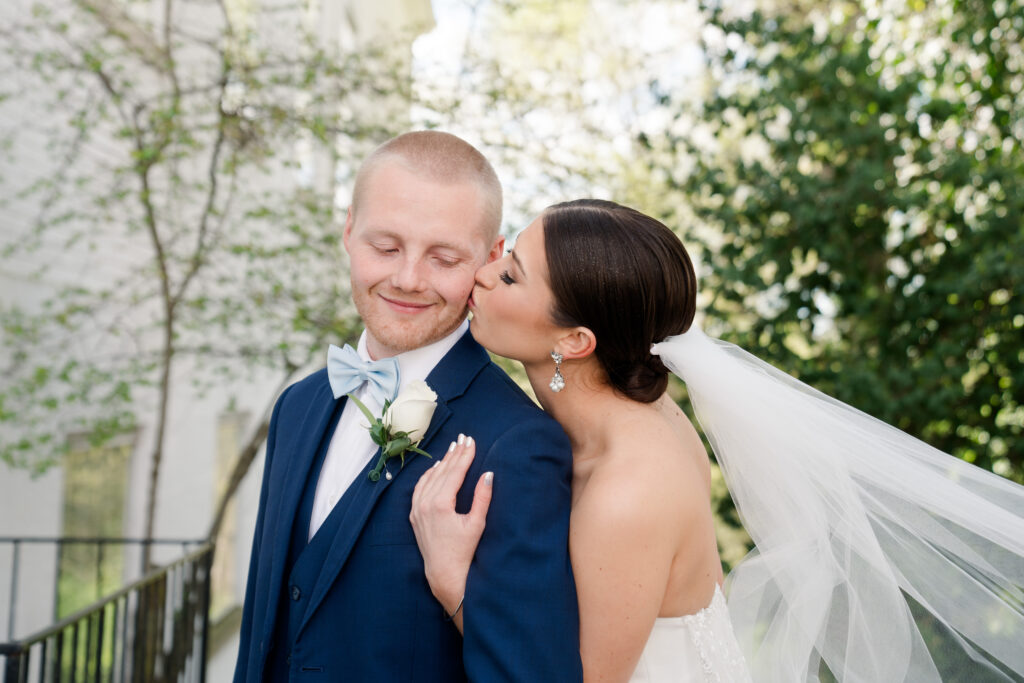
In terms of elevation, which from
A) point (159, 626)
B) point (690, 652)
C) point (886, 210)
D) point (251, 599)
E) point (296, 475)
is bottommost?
point (159, 626)

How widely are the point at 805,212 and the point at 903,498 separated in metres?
3.00

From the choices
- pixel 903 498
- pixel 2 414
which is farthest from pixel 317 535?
pixel 2 414

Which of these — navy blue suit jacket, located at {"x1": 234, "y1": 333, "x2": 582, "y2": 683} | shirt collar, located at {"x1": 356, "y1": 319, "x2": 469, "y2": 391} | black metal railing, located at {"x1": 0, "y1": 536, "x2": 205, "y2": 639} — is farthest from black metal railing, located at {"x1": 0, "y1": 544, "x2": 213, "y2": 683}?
shirt collar, located at {"x1": 356, "y1": 319, "x2": 469, "y2": 391}

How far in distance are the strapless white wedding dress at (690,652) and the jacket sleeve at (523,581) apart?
445 millimetres

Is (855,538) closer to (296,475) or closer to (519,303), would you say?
(519,303)

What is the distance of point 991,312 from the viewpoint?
509cm

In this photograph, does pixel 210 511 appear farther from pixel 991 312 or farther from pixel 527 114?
pixel 991 312

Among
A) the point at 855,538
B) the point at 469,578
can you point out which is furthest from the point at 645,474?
the point at 855,538

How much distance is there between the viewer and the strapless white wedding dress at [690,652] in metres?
2.38

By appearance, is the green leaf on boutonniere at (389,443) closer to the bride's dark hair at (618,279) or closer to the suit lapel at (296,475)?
the suit lapel at (296,475)

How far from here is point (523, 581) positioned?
6.39 feet

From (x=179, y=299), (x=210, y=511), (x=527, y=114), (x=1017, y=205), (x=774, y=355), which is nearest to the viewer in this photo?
(x=1017, y=205)

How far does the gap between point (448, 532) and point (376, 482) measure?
268 millimetres

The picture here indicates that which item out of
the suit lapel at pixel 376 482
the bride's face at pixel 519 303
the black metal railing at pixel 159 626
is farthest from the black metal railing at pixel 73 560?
the bride's face at pixel 519 303
